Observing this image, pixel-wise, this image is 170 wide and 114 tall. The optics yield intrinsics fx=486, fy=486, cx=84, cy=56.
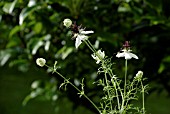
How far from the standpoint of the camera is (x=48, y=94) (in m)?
2.10

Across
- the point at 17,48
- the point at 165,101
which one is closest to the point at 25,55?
the point at 17,48

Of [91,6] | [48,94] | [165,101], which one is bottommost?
[48,94]

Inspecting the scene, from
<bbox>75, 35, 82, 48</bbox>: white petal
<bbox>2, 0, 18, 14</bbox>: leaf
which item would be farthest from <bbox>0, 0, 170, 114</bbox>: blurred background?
<bbox>75, 35, 82, 48</bbox>: white petal

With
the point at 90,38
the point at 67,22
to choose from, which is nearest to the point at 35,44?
the point at 90,38

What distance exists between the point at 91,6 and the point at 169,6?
297mm

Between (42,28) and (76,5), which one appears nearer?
(76,5)

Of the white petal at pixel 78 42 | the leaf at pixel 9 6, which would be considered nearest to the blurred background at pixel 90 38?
the leaf at pixel 9 6

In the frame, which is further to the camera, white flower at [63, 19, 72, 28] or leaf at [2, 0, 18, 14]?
leaf at [2, 0, 18, 14]

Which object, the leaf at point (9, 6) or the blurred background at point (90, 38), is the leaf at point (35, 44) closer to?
the blurred background at point (90, 38)

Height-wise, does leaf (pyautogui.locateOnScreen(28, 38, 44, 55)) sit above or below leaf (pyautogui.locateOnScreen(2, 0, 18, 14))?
below

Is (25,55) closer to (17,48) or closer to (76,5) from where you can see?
(17,48)

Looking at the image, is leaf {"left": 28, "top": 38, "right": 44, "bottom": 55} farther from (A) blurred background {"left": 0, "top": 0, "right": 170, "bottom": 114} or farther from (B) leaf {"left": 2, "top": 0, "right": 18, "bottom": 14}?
(B) leaf {"left": 2, "top": 0, "right": 18, "bottom": 14}

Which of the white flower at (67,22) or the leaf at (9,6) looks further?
the leaf at (9,6)

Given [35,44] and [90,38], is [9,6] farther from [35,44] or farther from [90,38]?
[90,38]
